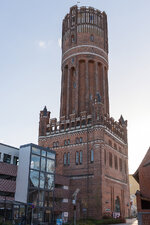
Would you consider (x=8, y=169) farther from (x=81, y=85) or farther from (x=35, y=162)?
(x=81, y=85)

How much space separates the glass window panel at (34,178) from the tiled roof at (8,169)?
267 centimetres

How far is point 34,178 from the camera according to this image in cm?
3728

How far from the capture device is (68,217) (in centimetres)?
4509

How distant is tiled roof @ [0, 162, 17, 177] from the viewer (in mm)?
36531

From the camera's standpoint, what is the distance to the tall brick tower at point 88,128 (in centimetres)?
4525

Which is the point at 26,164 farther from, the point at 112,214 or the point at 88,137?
the point at 112,214

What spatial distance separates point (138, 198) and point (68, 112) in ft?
110

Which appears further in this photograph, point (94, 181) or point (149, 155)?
point (94, 181)

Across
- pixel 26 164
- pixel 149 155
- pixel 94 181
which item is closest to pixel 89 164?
pixel 94 181

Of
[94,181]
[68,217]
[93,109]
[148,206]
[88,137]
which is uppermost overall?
[93,109]

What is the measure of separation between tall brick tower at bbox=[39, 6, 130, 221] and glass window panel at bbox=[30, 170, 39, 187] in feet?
35.0

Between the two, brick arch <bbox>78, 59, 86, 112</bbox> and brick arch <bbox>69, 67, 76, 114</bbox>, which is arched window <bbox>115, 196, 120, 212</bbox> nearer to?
brick arch <bbox>78, 59, 86, 112</bbox>

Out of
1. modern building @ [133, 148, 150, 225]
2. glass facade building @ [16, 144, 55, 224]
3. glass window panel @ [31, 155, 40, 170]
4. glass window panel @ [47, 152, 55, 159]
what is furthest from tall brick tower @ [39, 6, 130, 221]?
modern building @ [133, 148, 150, 225]

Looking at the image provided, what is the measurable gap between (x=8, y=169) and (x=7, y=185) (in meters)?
2.18
